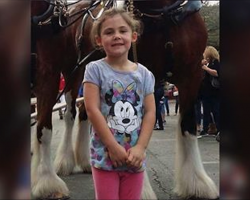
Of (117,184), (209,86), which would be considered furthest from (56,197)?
(209,86)

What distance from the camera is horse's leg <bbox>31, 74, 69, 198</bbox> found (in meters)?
3.13

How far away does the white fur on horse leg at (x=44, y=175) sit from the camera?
3141 mm

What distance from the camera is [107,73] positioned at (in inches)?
67.6

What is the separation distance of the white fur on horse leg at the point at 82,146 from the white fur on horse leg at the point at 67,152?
0.06 meters

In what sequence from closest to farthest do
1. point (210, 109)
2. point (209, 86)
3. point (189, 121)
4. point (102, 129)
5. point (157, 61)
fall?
1. point (102, 129)
2. point (157, 61)
3. point (189, 121)
4. point (209, 86)
5. point (210, 109)

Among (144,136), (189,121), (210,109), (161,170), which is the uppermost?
(144,136)

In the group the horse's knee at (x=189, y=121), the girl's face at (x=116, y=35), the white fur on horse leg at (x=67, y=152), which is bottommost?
the white fur on horse leg at (x=67, y=152)

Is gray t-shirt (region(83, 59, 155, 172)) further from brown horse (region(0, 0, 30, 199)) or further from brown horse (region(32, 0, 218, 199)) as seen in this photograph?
brown horse (region(32, 0, 218, 199))

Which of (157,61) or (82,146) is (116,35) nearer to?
(157,61)

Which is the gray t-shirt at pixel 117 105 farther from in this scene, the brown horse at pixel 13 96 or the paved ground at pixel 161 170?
the paved ground at pixel 161 170

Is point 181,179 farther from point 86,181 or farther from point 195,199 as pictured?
point 86,181

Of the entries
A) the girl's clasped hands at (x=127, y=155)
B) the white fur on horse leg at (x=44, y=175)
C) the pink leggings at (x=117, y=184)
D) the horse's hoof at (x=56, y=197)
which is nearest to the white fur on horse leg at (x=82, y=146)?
the white fur on horse leg at (x=44, y=175)

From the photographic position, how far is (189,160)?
3.23 metres

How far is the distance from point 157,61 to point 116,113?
1.37 metres
